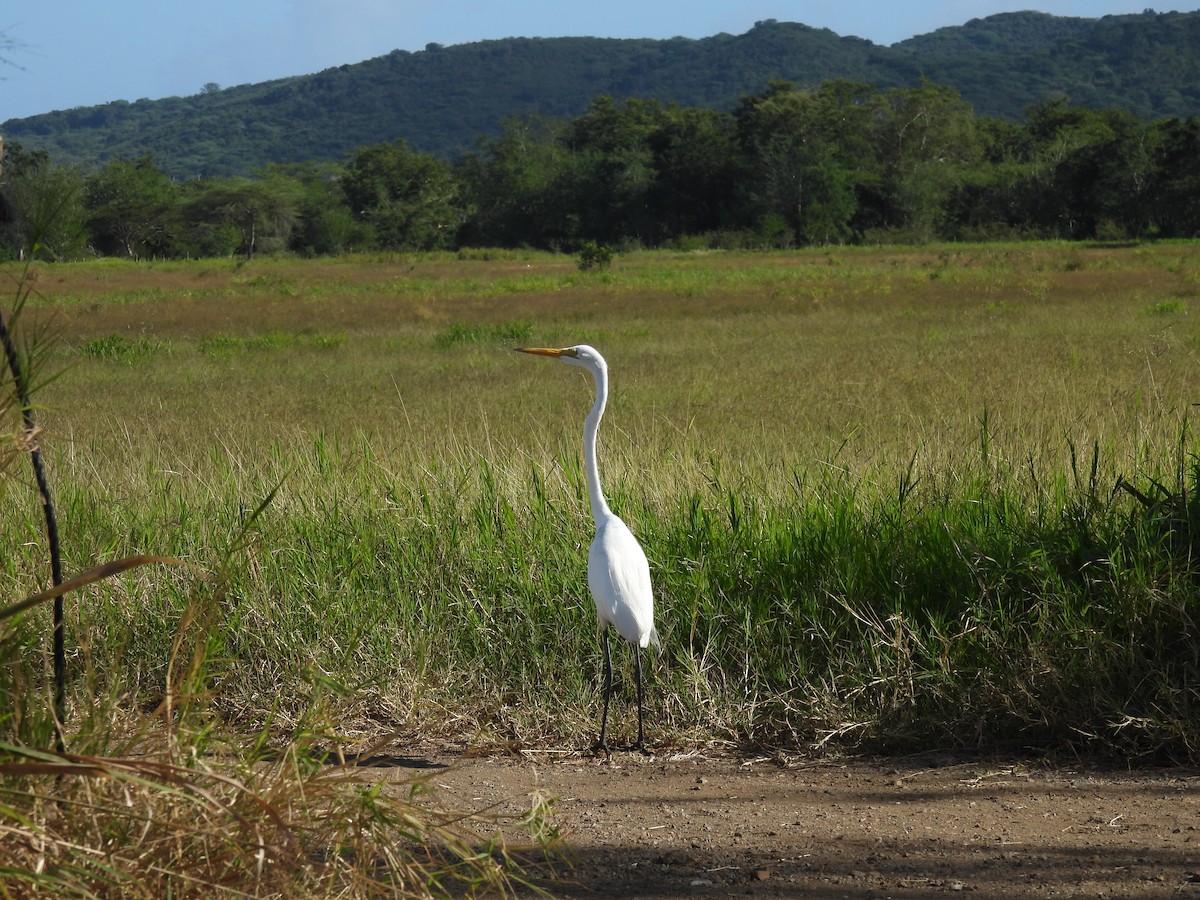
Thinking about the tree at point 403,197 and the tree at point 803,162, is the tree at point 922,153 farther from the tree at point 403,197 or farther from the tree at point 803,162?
the tree at point 403,197

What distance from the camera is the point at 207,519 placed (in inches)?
205

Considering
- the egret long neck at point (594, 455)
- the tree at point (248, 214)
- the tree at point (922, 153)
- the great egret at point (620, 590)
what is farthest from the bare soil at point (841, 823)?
the tree at point (922, 153)

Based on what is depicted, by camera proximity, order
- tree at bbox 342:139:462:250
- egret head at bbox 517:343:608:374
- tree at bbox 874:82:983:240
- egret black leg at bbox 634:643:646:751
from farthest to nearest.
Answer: tree at bbox 342:139:462:250 < tree at bbox 874:82:983:240 < egret head at bbox 517:343:608:374 < egret black leg at bbox 634:643:646:751

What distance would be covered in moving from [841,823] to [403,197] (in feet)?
298

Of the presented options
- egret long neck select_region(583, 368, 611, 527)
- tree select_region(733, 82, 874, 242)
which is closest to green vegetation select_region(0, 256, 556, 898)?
egret long neck select_region(583, 368, 611, 527)

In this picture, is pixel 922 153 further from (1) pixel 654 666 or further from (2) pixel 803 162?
(1) pixel 654 666

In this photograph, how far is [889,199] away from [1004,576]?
2856 inches

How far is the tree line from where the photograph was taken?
59500 millimetres

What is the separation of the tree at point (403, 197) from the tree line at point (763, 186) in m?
0.16

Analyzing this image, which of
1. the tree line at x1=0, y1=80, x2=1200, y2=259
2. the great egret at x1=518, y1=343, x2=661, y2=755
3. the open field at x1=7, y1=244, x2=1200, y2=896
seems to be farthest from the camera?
the tree line at x1=0, y1=80, x2=1200, y2=259

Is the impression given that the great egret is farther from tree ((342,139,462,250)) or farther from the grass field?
tree ((342,139,462,250))

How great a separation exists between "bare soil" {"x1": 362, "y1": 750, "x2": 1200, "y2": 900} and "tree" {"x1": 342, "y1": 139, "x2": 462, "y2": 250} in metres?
80.6

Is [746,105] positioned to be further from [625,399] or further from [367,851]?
[367,851]

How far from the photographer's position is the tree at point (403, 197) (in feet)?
274
